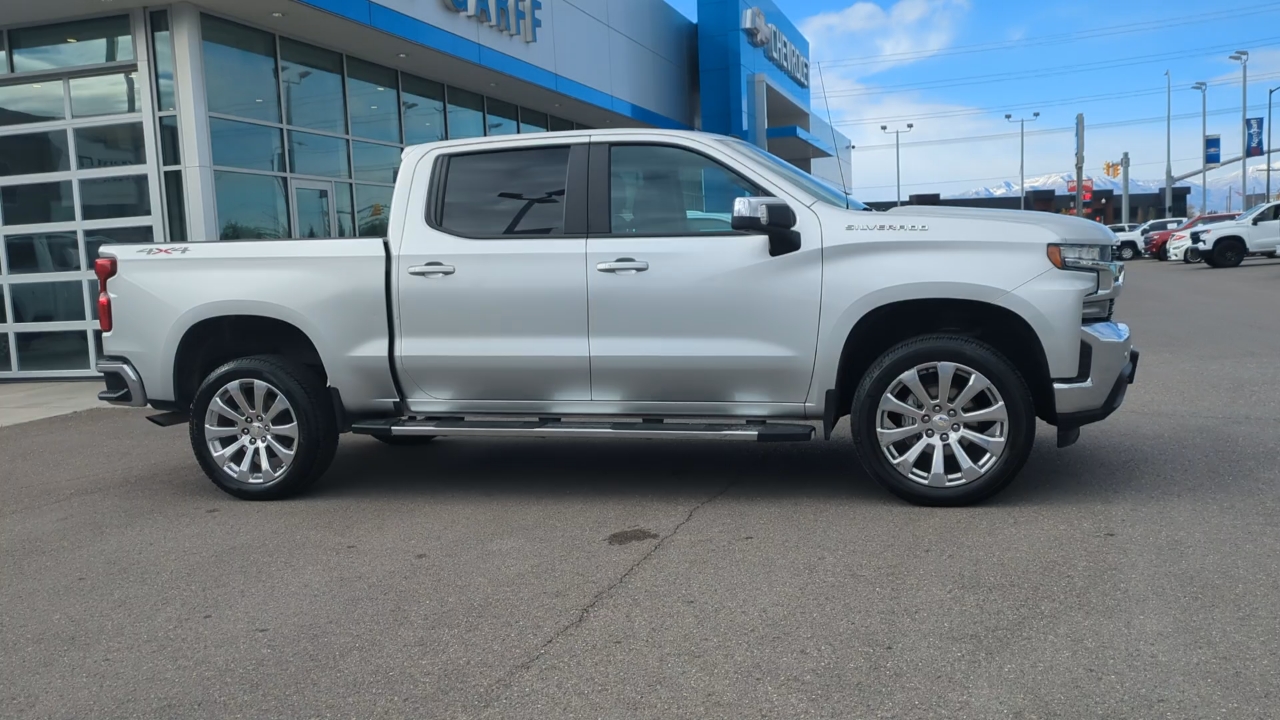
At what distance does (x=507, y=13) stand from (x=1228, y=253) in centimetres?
2345

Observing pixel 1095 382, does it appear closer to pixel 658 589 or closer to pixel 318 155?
pixel 658 589

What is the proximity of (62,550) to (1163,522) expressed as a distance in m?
5.51

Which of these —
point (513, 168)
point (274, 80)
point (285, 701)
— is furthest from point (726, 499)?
point (274, 80)

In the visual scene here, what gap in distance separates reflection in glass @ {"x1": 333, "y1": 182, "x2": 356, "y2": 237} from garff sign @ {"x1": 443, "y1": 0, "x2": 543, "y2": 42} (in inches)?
118

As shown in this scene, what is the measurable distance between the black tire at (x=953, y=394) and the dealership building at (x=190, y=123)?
7.70 meters

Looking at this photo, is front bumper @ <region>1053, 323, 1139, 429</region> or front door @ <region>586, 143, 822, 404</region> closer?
front bumper @ <region>1053, 323, 1139, 429</region>

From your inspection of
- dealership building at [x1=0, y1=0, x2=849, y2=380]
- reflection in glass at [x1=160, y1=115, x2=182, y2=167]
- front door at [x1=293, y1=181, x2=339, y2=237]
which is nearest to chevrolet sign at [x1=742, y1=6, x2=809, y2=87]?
dealership building at [x1=0, y1=0, x2=849, y2=380]

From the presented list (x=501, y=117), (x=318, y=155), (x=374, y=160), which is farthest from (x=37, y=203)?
(x=501, y=117)

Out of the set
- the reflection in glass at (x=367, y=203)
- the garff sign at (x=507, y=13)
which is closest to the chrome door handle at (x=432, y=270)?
the reflection in glass at (x=367, y=203)

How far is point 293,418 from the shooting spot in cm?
615

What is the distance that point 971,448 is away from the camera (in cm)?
542

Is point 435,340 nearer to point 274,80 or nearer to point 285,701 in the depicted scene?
point 285,701

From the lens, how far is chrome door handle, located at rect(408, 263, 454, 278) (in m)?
5.91

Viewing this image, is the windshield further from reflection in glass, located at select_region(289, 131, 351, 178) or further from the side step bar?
reflection in glass, located at select_region(289, 131, 351, 178)
